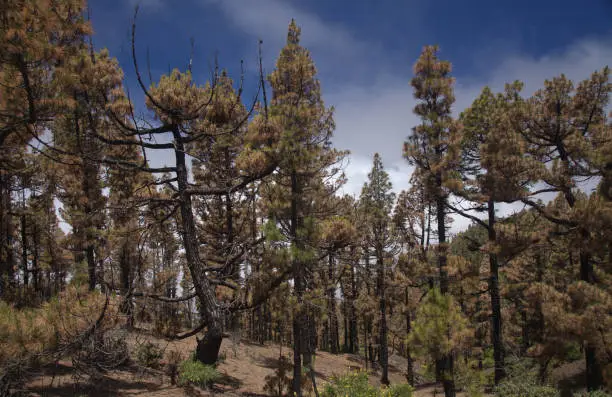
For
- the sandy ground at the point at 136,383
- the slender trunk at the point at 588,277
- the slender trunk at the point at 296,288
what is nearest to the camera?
the sandy ground at the point at 136,383

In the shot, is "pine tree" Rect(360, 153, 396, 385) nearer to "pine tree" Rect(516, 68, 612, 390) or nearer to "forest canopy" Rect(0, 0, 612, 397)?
"forest canopy" Rect(0, 0, 612, 397)

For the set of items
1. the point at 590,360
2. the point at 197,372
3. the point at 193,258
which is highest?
the point at 193,258

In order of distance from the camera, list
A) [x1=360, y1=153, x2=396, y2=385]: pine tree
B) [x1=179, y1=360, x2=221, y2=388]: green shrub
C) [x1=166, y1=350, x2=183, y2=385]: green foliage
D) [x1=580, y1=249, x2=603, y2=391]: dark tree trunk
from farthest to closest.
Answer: [x1=360, y1=153, x2=396, y2=385]: pine tree
[x1=580, y1=249, x2=603, y2=391]: dark tree trunk
[x1=166, y1=350, x2=183, y2=385]: green foliage
[x1=179, y1=360, x2=221, y2=388]: green shrub

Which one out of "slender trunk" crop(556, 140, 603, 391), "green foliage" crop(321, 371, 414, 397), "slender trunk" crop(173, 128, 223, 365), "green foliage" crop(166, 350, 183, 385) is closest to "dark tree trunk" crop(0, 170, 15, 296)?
"slender trunk" crop(173, 128, 223, 365)

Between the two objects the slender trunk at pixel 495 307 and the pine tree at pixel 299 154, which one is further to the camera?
the slender trunk at pixel 495 307

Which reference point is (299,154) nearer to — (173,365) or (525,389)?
(173,365)

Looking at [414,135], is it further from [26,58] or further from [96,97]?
[26,58]

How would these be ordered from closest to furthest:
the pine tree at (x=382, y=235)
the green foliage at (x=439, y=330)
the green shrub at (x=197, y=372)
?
1. the green shrub at (x=197, y=372)
2. the green foliage at (x=439, y=330)
3. the pine tree at (x=382, y=235)

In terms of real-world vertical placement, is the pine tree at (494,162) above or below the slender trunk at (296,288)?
above

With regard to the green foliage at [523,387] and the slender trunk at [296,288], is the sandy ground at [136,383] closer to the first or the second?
the slender trunk at [296,288]

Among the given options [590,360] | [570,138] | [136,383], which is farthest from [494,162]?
[136,383]

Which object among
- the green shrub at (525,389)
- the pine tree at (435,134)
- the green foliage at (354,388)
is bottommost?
the green shrub at (525,389)

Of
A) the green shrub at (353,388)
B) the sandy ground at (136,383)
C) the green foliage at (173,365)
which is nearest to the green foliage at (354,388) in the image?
the green shrub at (353,388)

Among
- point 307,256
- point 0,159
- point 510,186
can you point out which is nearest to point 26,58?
point 0,159
